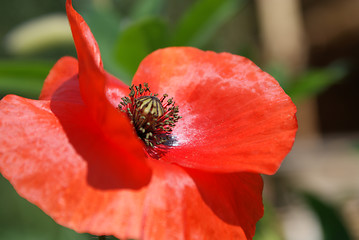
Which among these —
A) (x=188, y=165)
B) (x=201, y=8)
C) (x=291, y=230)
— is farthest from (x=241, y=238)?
(x=291, y=230)

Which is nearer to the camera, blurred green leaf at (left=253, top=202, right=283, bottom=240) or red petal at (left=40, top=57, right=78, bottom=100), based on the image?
red petal at (left=40, top=57, right=78, bottom=100)

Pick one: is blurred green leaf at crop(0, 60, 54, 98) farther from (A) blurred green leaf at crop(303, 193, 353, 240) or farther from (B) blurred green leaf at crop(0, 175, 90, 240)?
(A) blurred green leaf at crop(303, 193, 353, 240)

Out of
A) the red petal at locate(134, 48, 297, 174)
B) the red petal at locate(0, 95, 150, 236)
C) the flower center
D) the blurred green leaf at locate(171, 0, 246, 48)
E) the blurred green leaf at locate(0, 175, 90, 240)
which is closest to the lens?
the red petal at locate(0, 95, 150, 236)

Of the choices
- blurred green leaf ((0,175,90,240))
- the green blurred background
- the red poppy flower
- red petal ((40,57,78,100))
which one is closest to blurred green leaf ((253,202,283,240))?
the green blurred background

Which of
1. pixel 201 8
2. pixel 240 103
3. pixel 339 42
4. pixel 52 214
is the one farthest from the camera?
pixel 339 42

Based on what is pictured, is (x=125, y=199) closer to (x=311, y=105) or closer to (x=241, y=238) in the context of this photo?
(x=241, y=238)

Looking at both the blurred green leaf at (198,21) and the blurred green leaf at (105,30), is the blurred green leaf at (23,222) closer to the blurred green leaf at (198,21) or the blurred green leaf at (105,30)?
the blurred green leaf at (105,30)

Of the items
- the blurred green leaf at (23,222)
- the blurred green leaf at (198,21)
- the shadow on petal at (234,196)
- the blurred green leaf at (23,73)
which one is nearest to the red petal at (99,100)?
the shadow on petal at (234,196)
